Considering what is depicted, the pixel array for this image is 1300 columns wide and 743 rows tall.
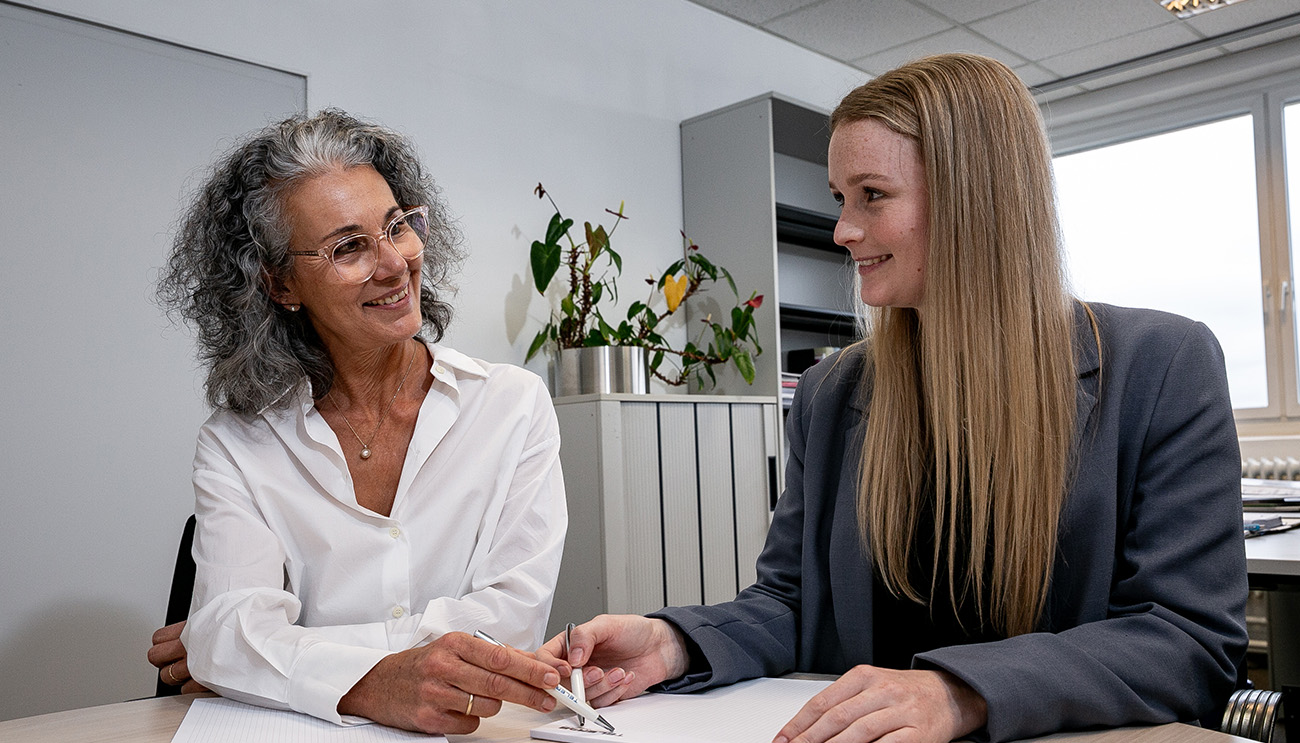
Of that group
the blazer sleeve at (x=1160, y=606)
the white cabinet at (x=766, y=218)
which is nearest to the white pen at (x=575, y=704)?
the blazer sleeve at (x=1160, y=606)

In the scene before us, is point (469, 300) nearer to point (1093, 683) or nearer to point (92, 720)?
point (92, 720)

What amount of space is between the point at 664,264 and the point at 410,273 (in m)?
2.50

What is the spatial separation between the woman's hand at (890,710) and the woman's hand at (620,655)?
0.26 metres

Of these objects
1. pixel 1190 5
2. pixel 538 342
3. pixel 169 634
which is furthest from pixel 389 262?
pixel 1190 5

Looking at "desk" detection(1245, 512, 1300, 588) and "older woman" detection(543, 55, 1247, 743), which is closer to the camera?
"older woman" detection(543, 55, 1247, 743)

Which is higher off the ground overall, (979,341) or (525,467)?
(979,341)

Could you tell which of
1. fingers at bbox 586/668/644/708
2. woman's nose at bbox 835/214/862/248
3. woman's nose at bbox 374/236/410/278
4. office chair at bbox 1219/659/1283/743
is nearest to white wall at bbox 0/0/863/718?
woman's nose at bbox 374/236/410/278

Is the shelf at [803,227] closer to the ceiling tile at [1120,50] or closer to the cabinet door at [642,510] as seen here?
the cabinet door at [642,510]

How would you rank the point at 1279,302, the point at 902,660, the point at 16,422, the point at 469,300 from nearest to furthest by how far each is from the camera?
the point at 902,660 → the point at 16,422 → the point at 469,300 → the point at 1279,302

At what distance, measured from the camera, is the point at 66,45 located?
253cm

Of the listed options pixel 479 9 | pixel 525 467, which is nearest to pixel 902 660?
pixel 525 467

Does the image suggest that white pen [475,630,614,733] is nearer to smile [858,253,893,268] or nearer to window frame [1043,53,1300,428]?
smile [858,253,893,268]

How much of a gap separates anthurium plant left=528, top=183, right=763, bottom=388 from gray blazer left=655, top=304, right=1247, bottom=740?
2174 mm

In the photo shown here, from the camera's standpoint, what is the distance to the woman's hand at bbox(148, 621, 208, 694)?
4.38ft
